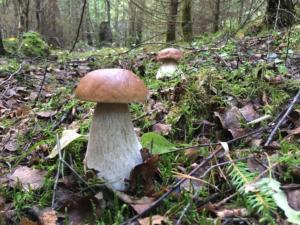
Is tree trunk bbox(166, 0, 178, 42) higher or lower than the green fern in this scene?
higher

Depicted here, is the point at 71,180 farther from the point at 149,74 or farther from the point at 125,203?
the point at 149,74

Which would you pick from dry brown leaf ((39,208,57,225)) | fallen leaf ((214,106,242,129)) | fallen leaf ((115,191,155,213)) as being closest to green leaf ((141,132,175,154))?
fallen leaf ((115,191,155,213))

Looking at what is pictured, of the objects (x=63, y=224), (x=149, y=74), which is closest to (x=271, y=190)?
(x=63, y=224)

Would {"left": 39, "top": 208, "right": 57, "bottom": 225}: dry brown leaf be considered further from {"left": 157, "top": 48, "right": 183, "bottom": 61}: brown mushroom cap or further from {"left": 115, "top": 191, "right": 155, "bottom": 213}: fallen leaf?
{"left": 157, "top": 48, "right": 183, "bottom": 61}: brown mushroom cap

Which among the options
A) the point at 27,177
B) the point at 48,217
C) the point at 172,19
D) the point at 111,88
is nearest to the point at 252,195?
the point at 111,88

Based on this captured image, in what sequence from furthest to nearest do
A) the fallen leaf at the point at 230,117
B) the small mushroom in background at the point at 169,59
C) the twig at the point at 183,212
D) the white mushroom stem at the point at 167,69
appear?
the small mushroom in background at the point at 169,59 < the white mushroom stem at the point at 167,69 < the fallen leaf at the point at 230,117 < the twig at the point at 183,212

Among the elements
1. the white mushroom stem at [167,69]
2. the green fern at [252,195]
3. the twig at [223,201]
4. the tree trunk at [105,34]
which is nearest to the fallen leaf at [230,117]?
the green fern at [252,195]

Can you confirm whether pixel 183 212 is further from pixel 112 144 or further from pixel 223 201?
pixel 112 144

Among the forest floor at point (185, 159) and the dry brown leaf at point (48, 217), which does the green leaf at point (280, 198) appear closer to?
the forest floor at point (185, 159)
